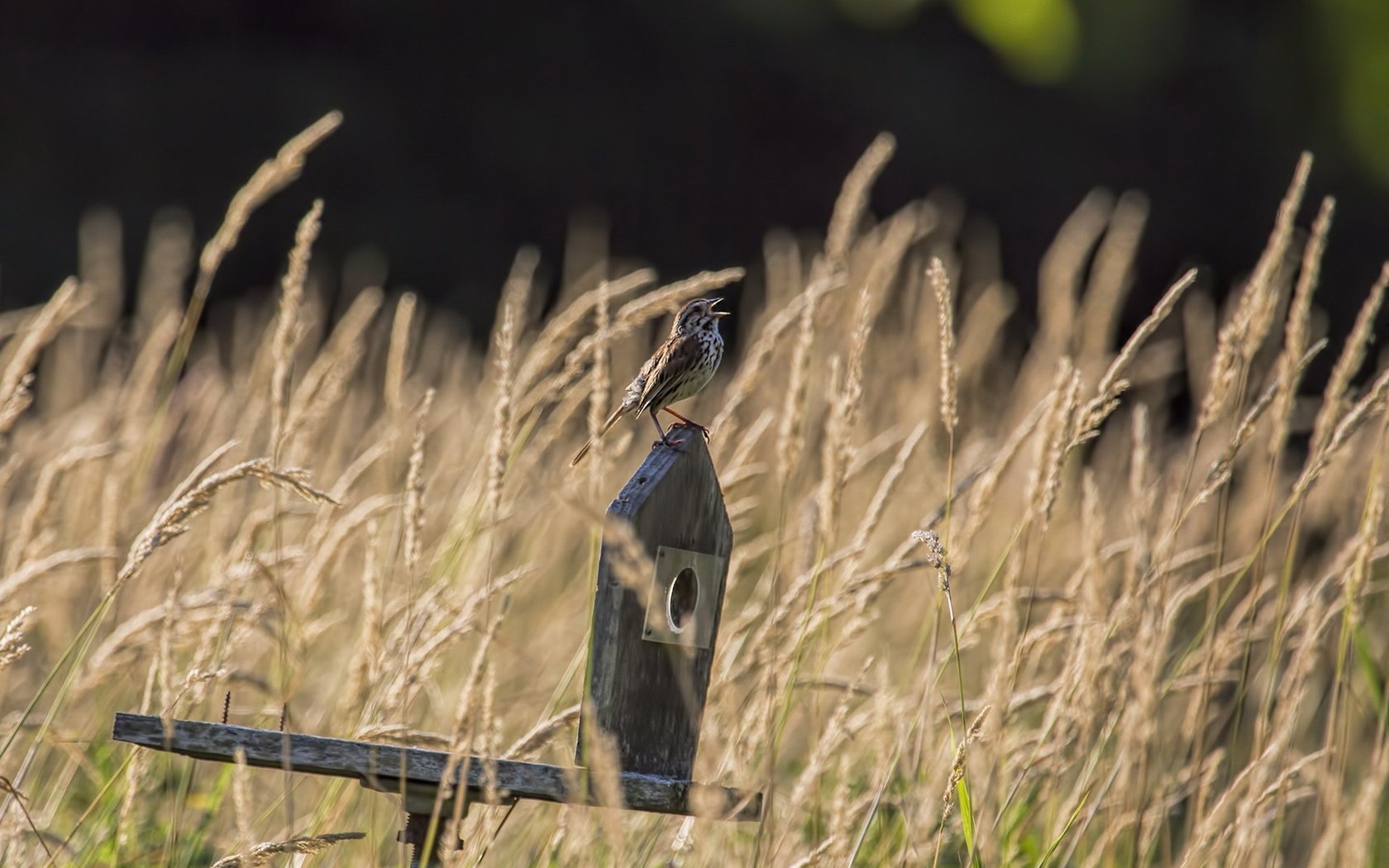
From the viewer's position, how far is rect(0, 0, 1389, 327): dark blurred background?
8289 millimetres

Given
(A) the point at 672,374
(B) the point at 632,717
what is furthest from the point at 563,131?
(B) the point at 632,717

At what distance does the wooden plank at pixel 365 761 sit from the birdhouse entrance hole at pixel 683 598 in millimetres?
260

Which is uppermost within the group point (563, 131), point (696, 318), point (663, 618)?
point (563, 131)

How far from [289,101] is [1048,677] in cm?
753

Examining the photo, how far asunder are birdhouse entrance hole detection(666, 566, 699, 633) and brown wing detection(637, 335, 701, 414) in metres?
0.33

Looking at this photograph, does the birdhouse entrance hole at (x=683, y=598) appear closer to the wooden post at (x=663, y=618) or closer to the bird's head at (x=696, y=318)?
the wooden post at (x=663, y=618)

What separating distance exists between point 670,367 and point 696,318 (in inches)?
9.6

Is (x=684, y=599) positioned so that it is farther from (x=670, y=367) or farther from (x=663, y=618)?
(x=670, y=367)

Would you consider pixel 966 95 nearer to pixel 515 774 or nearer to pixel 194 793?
pixel 194 793

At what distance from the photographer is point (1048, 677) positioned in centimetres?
277

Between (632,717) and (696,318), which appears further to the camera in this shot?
(696,318)

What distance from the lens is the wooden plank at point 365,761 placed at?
45.3 inches

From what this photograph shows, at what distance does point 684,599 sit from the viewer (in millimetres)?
1560

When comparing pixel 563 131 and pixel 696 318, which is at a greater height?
pixel 563 131
